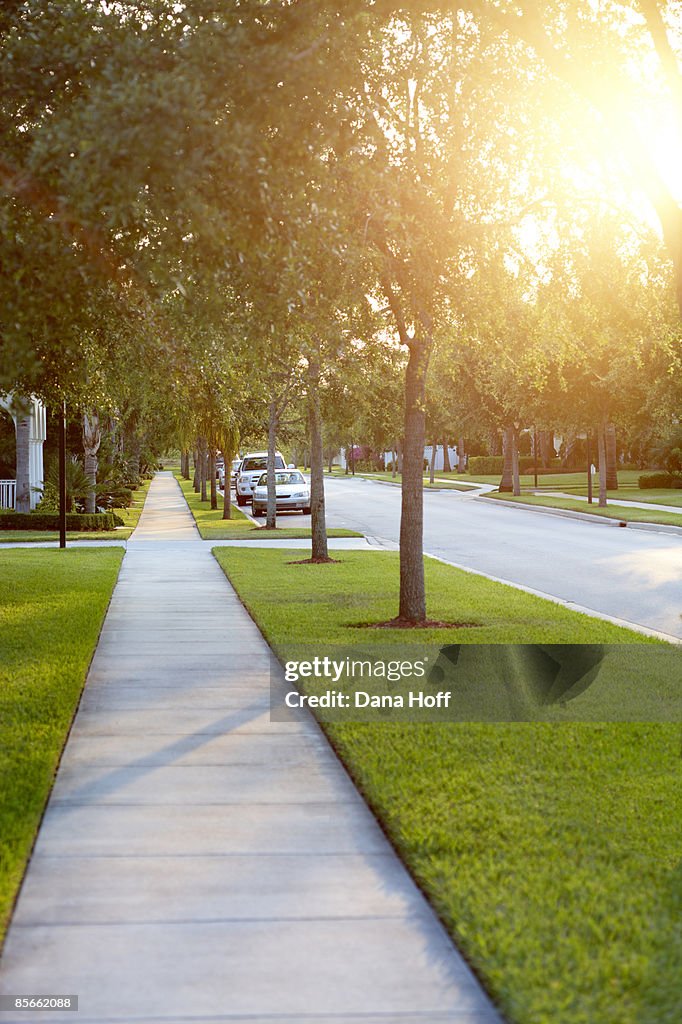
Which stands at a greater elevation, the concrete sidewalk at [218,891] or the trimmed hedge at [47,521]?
the trimmed hedge at [47,521]

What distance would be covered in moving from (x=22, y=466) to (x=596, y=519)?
1602 cm

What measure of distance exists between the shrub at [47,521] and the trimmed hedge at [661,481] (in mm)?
30572

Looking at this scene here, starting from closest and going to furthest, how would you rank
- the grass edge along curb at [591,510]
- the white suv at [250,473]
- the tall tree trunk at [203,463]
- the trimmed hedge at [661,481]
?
the grass edge along curb at [591,510] < the tall tree trunk at [203,463] < the white suv at [250,473] < the trimmed hedge at [661,481]

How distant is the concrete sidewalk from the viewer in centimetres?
370

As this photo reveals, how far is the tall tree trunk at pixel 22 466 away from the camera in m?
29.3

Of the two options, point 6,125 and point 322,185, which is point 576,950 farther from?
point 6,125

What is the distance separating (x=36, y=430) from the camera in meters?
35.3

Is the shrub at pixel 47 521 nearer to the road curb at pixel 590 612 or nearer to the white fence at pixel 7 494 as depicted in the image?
the white fence at pixel 7 494

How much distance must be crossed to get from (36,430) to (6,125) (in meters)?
28.8

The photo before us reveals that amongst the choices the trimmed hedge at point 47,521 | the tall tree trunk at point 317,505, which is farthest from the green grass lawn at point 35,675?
the trimmed hedge at point 47,521

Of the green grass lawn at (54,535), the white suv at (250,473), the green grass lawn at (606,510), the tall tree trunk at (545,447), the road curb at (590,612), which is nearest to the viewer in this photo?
the road curb at (590,612)

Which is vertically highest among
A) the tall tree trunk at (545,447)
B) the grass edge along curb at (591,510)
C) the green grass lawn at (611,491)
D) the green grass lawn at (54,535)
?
the tall tree trunk at (545,447)

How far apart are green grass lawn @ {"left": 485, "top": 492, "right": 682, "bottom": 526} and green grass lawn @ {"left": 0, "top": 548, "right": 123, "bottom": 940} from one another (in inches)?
696

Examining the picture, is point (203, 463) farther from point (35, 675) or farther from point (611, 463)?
point (35, 675)
